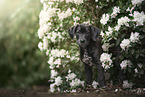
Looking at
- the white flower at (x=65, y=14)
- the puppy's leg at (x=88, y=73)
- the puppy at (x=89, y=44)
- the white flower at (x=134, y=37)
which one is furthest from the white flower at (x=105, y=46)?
the white flower at (x=65, y=14)

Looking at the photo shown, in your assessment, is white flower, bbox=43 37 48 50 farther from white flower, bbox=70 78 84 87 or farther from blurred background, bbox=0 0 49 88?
blurred background, bbox=0 0 49 88

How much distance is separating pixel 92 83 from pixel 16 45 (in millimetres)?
5107

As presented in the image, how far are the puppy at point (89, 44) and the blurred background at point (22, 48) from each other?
4.26 metres

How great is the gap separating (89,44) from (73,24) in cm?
130

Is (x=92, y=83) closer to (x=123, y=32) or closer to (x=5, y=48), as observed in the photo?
(x=123, y=32)

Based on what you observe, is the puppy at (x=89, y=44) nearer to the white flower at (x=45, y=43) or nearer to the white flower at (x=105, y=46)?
the white flower at (x=105, y=46)

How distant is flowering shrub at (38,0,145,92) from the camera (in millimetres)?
6156

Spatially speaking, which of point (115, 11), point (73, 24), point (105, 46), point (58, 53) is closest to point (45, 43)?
point (58, 53)

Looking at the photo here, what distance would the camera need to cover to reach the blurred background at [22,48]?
1059 cm

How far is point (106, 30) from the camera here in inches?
260

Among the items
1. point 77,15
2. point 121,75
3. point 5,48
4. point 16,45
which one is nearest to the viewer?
point 121,75

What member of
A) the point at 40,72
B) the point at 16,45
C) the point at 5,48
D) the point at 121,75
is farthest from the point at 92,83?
the point at 5,48

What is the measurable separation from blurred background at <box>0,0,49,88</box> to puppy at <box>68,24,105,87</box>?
14.0 feet

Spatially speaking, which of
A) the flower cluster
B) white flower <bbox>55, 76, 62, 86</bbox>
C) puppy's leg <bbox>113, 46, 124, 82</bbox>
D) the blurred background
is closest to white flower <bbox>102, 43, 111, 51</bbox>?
puppy's leg <bbox>113, 46, 124, 82</bbox>
